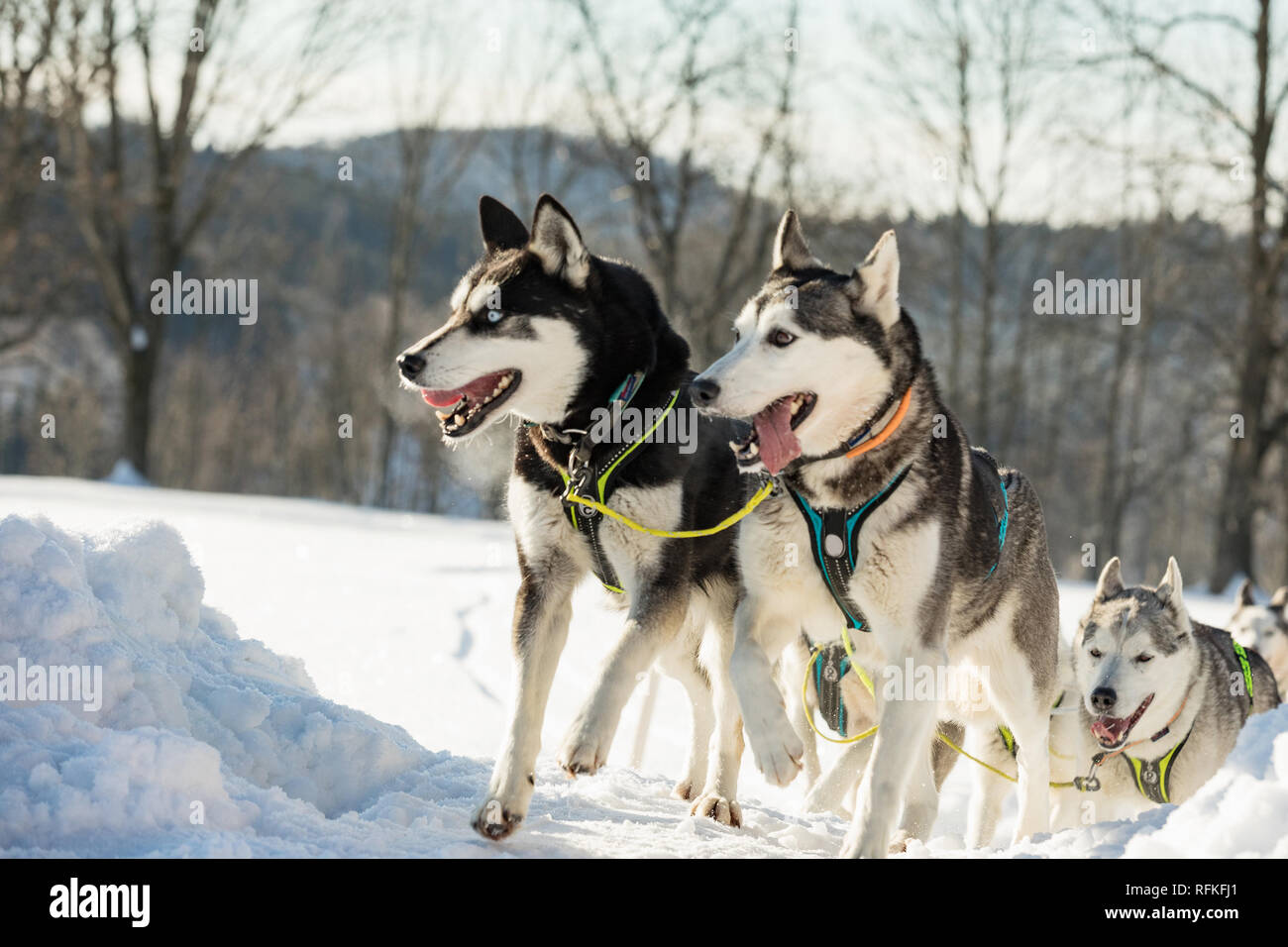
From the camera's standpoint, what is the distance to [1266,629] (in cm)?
929

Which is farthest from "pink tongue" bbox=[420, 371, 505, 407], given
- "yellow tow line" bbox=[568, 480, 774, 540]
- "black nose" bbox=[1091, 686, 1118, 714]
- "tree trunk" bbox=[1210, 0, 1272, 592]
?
"tree trunk" bbox=[1210, 0, 1272, 592]

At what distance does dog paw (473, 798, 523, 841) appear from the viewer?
3529 mm

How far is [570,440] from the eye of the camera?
4.21 metres

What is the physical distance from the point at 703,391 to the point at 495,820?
1460mm

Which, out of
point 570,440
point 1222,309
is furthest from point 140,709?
point 1222,309

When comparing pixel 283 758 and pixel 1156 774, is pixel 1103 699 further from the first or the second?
pixel 283 758

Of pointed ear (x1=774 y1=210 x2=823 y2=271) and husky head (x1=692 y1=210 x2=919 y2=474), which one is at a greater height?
Answer: pointed ear (x1=774 y1=210 x2=823 y2=271)

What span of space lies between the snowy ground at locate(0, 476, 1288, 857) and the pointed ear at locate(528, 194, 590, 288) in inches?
49.4

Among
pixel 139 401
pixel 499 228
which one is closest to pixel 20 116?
pixel 139 401

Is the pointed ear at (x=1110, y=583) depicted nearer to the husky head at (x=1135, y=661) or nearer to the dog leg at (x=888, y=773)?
Answer: the husky head at (x=1135, y=661)

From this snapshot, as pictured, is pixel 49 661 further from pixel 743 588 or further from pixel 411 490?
pixel 411 490

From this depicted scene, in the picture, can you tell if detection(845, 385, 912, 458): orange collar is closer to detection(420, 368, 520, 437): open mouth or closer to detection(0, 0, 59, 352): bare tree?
detection(420, 368, 520, 437): open mouth

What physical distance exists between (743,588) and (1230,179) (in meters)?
16.4

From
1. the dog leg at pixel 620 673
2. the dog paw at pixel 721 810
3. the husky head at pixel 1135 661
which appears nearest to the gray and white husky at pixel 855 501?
the dog leg at pixel 620 673
